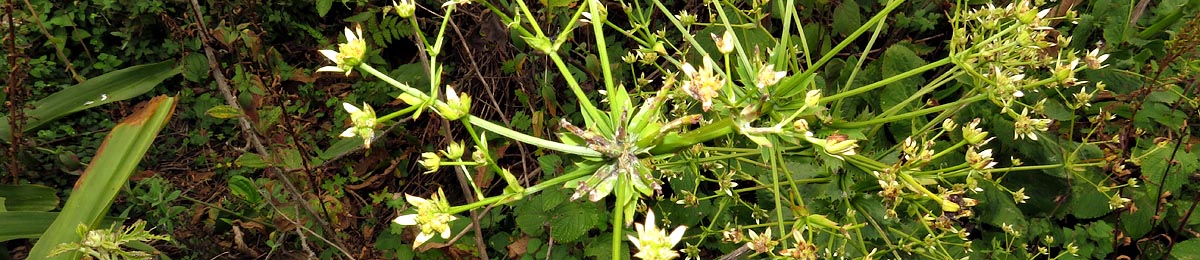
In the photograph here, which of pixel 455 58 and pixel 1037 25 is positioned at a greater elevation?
pixel 1037 25

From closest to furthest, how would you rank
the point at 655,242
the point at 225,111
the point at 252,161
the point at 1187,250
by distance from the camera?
the point at 655,242 → the point at 1187,250 → the point at 225,111 → the point at 252,161

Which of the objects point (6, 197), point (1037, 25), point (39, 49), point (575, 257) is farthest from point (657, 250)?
point (39, 49)

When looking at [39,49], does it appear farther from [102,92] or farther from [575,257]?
[575,257]

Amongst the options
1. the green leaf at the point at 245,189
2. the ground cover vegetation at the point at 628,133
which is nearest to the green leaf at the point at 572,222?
the ground cover vegetation at the point at 628,133

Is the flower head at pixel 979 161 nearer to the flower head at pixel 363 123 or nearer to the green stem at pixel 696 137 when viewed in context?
the green stem at pixel 696 137

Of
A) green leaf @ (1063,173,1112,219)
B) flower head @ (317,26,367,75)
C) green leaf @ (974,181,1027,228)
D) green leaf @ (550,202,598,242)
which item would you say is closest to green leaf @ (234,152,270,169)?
green leaf @ (550,202,598,242)

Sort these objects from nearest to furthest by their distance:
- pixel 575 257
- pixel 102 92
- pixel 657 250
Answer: pixel 657 250, pixel 575 257, pixel 102 92

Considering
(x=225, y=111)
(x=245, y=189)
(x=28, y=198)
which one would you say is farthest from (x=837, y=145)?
(x=28, y=198)

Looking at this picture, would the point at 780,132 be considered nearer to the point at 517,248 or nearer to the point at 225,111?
the point at 517,248
